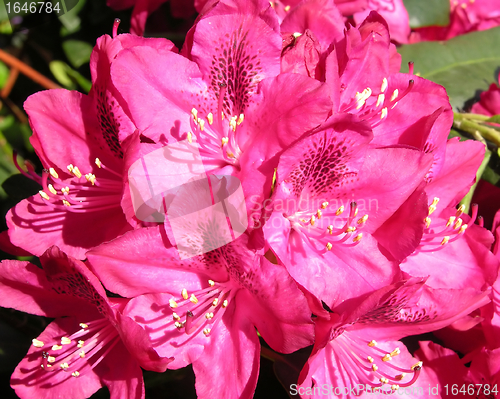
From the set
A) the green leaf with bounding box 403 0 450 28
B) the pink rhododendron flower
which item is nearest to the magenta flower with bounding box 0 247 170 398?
the green leaf with bounding box 403 0 450 28

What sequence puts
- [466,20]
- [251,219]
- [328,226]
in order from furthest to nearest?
[466,20], [328,226], [251,219]

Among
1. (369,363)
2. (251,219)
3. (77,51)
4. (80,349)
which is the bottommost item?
(369,363)

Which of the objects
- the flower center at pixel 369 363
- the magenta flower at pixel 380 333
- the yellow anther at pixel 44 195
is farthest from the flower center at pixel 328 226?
the yellow anther at pixel 44 195

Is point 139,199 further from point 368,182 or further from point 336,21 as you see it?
point 336,21

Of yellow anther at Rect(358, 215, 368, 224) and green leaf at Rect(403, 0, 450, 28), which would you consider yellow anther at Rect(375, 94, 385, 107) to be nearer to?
yellow anther at Rect(358, 215, 368, 224)

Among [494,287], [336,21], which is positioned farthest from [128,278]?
[494,287]

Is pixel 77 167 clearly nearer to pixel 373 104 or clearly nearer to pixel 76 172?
pixel 76 172

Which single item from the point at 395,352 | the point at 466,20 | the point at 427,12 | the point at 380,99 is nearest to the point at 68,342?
the point at 395,352

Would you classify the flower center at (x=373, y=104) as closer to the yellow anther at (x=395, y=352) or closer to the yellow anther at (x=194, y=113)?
the yellow anther at (x=194, y=113)
